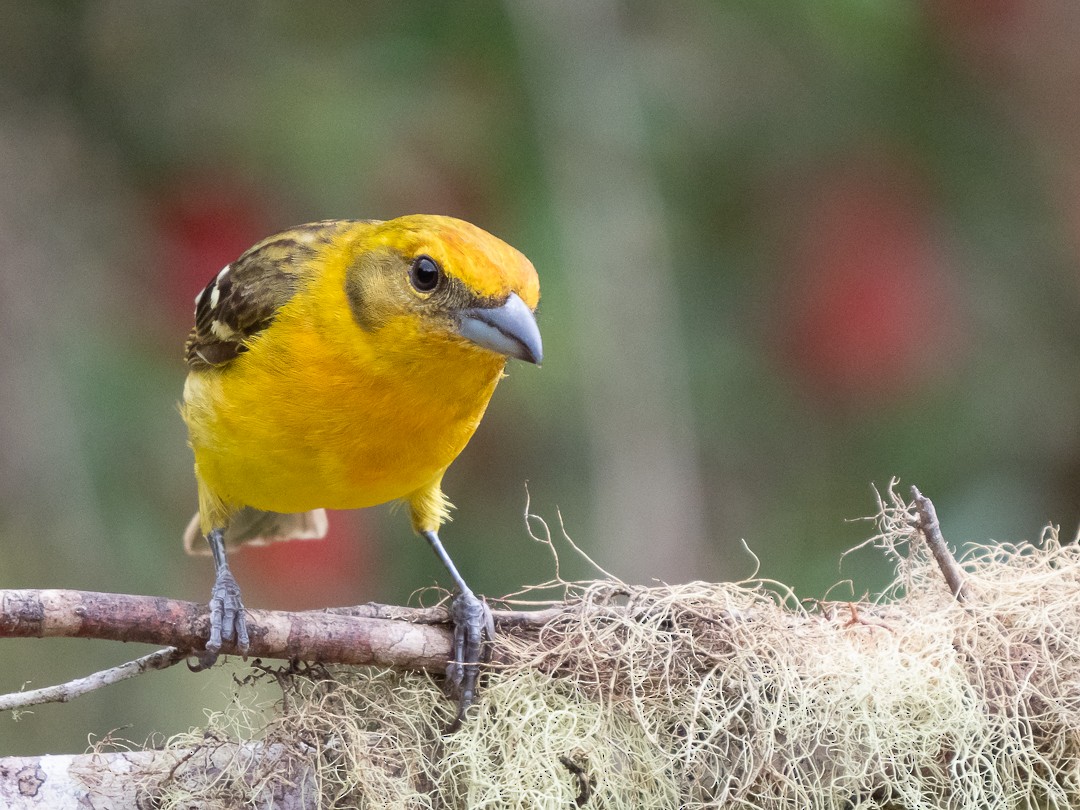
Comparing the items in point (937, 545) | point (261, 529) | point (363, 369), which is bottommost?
point (937, 545)

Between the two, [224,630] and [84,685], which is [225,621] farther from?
[84,685]

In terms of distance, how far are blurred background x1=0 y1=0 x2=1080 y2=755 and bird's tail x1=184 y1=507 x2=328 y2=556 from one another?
240mm

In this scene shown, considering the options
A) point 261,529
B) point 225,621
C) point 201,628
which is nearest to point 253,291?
point 261,529

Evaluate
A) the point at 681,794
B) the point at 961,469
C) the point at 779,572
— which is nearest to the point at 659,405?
the point at 779,572

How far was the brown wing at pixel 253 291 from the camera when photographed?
12.6 ft

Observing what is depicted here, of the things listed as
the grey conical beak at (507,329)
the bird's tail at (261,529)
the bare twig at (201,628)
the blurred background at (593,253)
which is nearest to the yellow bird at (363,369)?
the grey conical beak at (507,329)

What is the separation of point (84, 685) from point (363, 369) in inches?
43.7

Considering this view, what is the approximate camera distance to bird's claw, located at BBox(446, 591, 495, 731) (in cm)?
301

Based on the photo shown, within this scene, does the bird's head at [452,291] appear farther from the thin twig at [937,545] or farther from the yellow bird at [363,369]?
the thin twig at [937,545]

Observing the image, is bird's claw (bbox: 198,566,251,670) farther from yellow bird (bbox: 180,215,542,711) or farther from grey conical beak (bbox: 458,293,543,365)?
grey conical beak (bbox: 458,293,543,365)

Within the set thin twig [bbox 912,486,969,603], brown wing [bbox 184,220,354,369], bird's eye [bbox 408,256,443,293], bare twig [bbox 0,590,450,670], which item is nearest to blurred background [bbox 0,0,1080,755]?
brown wing [bbox 184,220,354,369]

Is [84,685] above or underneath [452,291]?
underneath

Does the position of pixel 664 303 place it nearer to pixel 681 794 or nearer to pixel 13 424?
pixel 13 424

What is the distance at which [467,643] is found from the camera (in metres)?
3.04
